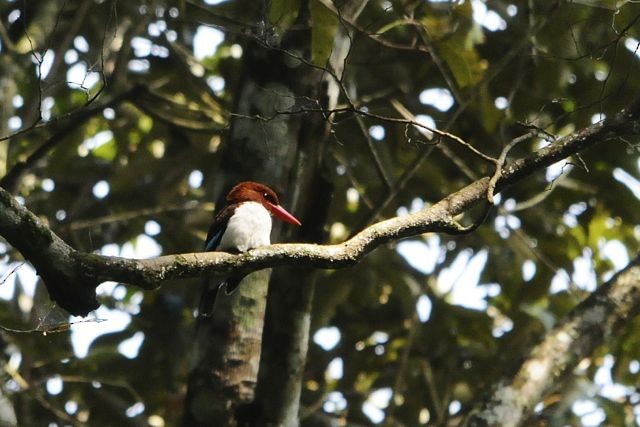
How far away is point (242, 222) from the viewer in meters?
4.12

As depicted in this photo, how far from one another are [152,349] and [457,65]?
2573 mm

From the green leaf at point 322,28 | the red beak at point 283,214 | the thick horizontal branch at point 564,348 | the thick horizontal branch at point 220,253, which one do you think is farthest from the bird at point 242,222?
the thick horizontal branch at point 564,348

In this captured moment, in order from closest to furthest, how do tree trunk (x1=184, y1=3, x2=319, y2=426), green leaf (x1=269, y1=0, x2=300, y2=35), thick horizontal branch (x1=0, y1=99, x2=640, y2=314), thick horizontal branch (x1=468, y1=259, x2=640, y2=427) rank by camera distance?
thick horizontal branch (x1=0, y1=99, x2=640, y2=314)
green leaf (x1=269, y1=0, x2=300, y2=35)
tree trunk (x1=184, y1=3, x2=319, y2=426)
thick horizontal branch (x1=468, y1=259, x2=640, y2=427)

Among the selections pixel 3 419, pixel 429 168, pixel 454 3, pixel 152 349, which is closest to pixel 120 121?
pixel 152 349

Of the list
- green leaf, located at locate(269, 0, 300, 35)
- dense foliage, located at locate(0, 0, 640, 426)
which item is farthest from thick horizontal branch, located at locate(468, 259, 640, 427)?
green leaf, located at locate(269, 0, 300, 35)

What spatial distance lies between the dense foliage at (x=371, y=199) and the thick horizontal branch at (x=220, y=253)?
5.56 feet

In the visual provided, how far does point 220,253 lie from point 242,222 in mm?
1335

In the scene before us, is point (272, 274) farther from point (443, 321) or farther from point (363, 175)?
point (443, 321)

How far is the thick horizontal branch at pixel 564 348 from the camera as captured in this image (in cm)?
455

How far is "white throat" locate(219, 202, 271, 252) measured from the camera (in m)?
4.07

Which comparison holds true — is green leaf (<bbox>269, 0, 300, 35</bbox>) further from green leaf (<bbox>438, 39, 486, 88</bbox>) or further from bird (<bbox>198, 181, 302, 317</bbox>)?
green leaf (<bbox>438, 39, 486, 88</bbox>)

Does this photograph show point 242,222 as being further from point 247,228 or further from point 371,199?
point 371,199

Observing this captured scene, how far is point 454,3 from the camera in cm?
502

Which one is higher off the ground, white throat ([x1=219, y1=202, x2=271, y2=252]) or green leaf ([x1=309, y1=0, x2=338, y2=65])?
green leaf ([x1=309, y1=0, x2=338, y2=65])
